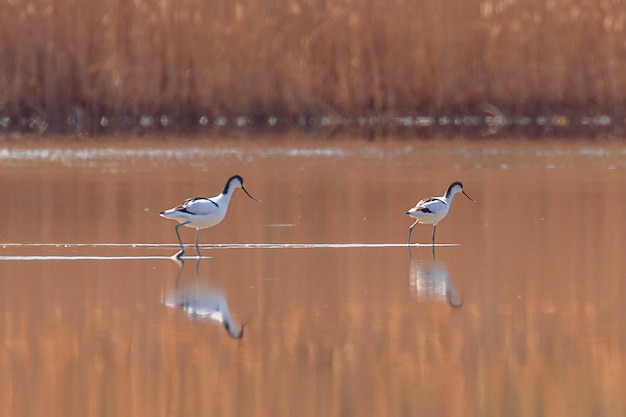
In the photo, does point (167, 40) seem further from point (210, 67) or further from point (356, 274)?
point (356, 274)

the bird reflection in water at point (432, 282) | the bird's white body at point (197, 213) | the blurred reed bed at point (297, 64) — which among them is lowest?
the bird reflection in water at point (432, 282)

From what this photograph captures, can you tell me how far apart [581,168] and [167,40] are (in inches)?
257

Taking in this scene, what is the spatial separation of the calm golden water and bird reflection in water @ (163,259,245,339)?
3 centimetres

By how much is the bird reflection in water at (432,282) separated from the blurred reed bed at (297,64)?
10092 mm

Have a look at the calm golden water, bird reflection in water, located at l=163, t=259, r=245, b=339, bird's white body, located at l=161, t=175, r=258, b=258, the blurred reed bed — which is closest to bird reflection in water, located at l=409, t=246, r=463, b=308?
the calm golden water

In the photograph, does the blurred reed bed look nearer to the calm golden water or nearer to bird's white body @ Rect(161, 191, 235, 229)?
the calm golden water

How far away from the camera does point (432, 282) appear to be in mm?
8445

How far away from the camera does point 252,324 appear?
7.19 meters

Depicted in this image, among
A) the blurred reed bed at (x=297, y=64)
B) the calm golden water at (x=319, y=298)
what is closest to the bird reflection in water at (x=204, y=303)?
the calm golden water at (x=319, y=298)

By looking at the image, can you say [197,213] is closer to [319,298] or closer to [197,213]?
[197,213]

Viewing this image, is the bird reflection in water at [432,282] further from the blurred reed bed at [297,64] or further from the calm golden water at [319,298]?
the blurred reed bed at [297,64]

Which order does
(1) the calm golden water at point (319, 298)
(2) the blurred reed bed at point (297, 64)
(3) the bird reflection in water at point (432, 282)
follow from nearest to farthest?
(1) the calm golden water at point (319, 298) → (3) the bird reflection in water at point (432, 282) → (2) the blurred reed bed at point (297, 64)

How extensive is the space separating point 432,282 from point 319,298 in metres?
0.82

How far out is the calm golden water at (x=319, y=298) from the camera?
5.86 meters
